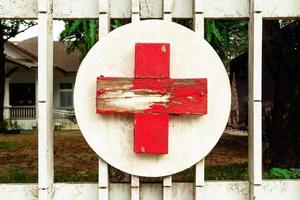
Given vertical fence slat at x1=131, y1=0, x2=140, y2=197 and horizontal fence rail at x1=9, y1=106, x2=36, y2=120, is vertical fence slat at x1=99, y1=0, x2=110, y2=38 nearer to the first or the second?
vertical fence slat at x1=131, y1=0, x2=140, y2=197

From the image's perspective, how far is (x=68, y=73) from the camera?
2364 cm

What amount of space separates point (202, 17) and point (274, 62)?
392 cm

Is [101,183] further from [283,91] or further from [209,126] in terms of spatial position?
[283,91]

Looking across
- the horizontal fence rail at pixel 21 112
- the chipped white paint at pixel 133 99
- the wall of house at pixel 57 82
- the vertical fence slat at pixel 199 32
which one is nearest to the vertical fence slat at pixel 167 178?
the vertical fence slat at pixel 199 32

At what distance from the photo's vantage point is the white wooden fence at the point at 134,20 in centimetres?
354

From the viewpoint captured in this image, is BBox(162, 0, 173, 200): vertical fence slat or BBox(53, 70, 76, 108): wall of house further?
BBox(53, 70, 76, 108): wall of house

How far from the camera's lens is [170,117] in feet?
11.4

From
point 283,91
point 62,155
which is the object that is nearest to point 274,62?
point 283,91

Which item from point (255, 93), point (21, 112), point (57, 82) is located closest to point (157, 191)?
point (255, 93)

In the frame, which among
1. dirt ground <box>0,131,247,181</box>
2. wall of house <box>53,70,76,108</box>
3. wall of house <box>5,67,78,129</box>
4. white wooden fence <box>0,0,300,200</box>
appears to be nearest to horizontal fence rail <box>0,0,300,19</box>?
white wooden fence <box>0,0,300,200</box>

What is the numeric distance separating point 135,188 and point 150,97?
699mm

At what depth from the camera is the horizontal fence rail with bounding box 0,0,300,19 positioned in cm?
361

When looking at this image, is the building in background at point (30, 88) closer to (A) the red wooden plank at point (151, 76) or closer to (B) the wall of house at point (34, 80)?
(B) the wall of house at point (34, 80)

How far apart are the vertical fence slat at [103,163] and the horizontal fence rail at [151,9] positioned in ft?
0.28
